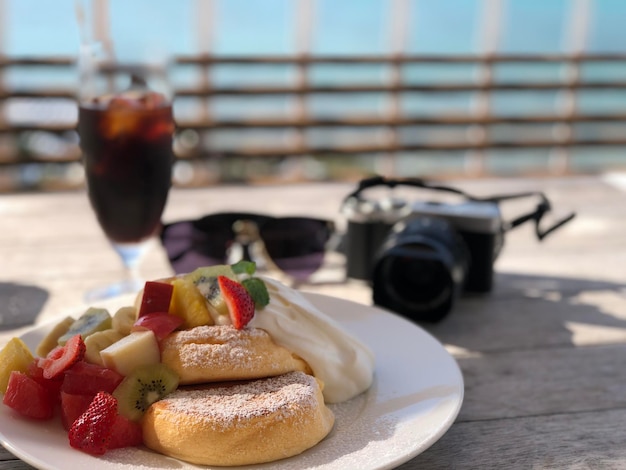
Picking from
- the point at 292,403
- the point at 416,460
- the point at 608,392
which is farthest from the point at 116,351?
the point at 608,392

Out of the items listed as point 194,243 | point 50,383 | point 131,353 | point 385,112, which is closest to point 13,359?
point 50,383

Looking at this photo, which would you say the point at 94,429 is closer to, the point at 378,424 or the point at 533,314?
the point at 378,424

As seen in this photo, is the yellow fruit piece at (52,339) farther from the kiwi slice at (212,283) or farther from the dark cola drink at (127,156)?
the dark cola drink at (127,156)

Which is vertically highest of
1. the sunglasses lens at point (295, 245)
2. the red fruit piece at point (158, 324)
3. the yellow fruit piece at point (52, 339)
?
the red fruit piece at point (158, 324)

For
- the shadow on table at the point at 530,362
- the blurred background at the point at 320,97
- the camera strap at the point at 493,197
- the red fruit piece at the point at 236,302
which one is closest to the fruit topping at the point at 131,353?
the red fruit piece at the point at 236,302

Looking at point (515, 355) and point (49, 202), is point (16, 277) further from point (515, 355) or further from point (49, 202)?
point (515, 355)
